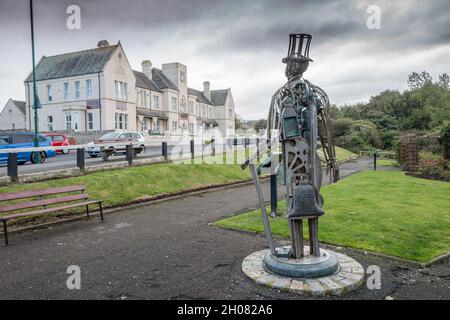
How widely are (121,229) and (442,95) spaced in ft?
172

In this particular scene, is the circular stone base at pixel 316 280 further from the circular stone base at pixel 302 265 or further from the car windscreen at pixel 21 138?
the car windscreen at pixel 21 138

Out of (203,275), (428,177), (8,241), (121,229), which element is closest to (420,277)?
(203,275)

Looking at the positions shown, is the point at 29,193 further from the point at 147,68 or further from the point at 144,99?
the point at 147,68

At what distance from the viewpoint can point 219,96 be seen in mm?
68562

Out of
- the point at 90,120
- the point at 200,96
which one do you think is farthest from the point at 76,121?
the point at 200,96

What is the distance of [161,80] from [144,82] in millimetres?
3895

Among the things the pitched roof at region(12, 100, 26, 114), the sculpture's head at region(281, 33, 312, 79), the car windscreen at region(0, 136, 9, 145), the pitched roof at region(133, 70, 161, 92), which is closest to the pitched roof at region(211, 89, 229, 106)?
the pitched roof at region(133, 70, 161, 92)

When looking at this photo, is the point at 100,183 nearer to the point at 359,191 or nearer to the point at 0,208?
the point at 0,208

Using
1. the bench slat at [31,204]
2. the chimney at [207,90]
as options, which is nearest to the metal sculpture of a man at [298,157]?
the bench slat at [31,204]

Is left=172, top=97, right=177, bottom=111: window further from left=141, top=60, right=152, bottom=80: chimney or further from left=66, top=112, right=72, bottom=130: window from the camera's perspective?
left=66, top=112, right=72, bottom=130: window

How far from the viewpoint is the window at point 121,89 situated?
38.9m

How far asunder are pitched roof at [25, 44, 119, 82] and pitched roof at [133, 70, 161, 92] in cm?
634

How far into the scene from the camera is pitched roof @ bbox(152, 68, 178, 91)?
4935cm

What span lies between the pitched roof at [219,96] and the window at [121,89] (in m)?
28.9
